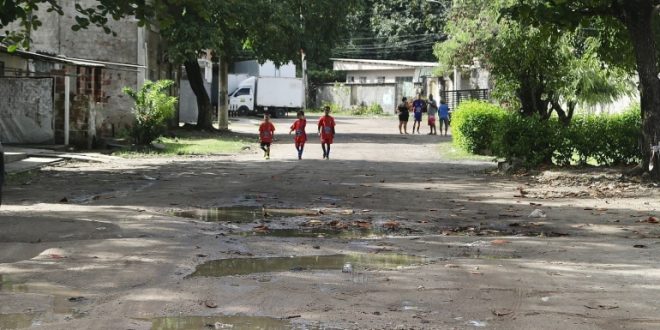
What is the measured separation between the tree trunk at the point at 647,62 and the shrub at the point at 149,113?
1467 cm

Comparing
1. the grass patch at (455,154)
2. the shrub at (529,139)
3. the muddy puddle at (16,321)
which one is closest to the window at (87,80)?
the grass patch at (455,154)

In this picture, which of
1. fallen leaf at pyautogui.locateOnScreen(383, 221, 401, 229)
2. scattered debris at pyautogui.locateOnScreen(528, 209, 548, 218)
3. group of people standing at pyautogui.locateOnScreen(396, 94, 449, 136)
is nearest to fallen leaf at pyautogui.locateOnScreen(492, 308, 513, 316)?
fallen leaf at pyautogui.locateOnScreen(383, 221, 401, 229)

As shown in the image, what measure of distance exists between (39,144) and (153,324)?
780 inches

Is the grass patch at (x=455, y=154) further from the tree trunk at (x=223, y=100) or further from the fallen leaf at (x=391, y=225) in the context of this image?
the fallen leaf at (x=391, y=225)

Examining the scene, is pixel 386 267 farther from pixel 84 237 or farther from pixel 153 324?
pixel 84 237

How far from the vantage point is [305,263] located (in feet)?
27.6

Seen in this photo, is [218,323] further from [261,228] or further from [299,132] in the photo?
[299,132]

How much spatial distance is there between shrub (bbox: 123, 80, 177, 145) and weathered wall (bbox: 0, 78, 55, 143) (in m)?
2.45

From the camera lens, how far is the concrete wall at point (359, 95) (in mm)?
68938

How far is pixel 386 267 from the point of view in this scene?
8.17 meters

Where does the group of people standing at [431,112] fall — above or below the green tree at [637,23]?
below

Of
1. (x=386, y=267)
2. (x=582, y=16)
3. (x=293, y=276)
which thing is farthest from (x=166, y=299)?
(x=582, y=16)

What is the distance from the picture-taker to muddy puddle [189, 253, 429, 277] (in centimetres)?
800

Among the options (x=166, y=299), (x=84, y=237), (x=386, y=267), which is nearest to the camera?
(x=166, y=299)
